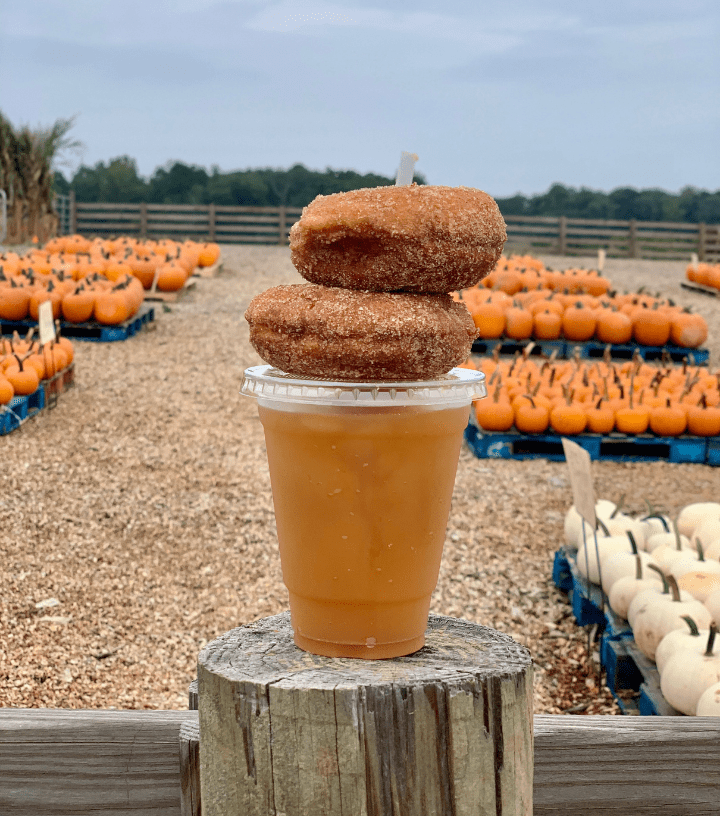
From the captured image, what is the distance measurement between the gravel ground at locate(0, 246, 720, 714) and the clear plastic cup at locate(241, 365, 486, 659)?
2015mm

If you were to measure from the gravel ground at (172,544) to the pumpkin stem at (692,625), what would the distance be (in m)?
0.59

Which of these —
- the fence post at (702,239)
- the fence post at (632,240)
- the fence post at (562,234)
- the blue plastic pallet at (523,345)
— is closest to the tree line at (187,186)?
the fence post at (562,234)

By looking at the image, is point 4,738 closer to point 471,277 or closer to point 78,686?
point 471,277

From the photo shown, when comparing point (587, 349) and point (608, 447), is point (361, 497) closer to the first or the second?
point (608, 447)

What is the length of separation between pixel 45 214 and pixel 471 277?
1866 centimetres

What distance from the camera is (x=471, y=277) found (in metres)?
1.52

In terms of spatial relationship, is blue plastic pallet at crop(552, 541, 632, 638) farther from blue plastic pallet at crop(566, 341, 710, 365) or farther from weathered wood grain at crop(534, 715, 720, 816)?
blue plastic pallet at crop(566, 341, 710, 365)

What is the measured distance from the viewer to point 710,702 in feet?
8.34

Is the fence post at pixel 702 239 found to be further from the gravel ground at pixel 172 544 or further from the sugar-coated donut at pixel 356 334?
the sugar-coated donut at pixel 356 334

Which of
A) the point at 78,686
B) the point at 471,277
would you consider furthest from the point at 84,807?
the point at 78,686

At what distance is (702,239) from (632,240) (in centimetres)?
174

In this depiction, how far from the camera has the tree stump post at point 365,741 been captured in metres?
1.24

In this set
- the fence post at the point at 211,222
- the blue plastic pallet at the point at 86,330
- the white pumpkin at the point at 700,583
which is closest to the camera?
the white pumpkin at the point at 700,583

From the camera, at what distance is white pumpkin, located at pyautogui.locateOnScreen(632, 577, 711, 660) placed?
10.0ft
